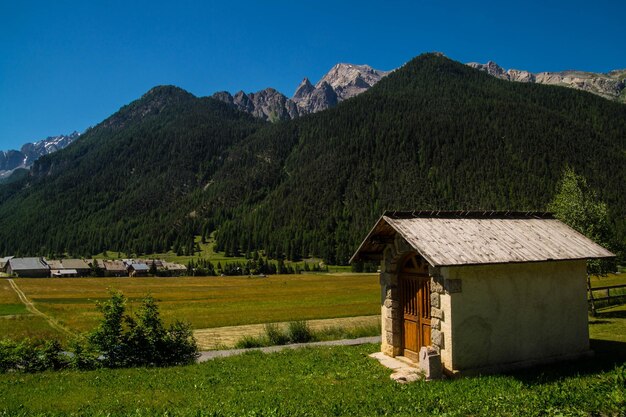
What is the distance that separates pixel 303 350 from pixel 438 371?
8.42 m

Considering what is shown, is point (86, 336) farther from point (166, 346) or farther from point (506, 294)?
point (506, 294)

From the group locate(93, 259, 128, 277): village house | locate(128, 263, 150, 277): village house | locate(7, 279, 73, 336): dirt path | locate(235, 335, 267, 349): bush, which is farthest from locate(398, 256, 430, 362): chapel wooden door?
locate(93, 259, 128, 277): village house

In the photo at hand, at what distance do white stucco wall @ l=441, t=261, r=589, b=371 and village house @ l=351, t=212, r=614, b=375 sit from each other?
1.3 inches

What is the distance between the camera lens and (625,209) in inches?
6403

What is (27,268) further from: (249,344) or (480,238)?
(480,238)

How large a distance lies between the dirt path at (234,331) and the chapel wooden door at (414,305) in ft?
41.7

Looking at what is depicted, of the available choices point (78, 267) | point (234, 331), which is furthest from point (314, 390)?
point (78, 267)

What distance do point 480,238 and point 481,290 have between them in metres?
2.23

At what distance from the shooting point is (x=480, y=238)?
54.9 ft

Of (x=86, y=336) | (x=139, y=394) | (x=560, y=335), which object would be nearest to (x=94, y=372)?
(x=86, y=336)

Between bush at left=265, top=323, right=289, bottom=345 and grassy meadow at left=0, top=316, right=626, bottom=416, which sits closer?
grassy meadow at left=0, top=316, right=626, bottom=416

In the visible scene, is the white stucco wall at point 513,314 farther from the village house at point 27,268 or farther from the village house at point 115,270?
the village house at point 27,268

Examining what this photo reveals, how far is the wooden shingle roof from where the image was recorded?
15430 millimetres

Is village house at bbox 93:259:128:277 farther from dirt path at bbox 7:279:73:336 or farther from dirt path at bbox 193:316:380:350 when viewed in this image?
dirt path at bbox 193:316:380:350
